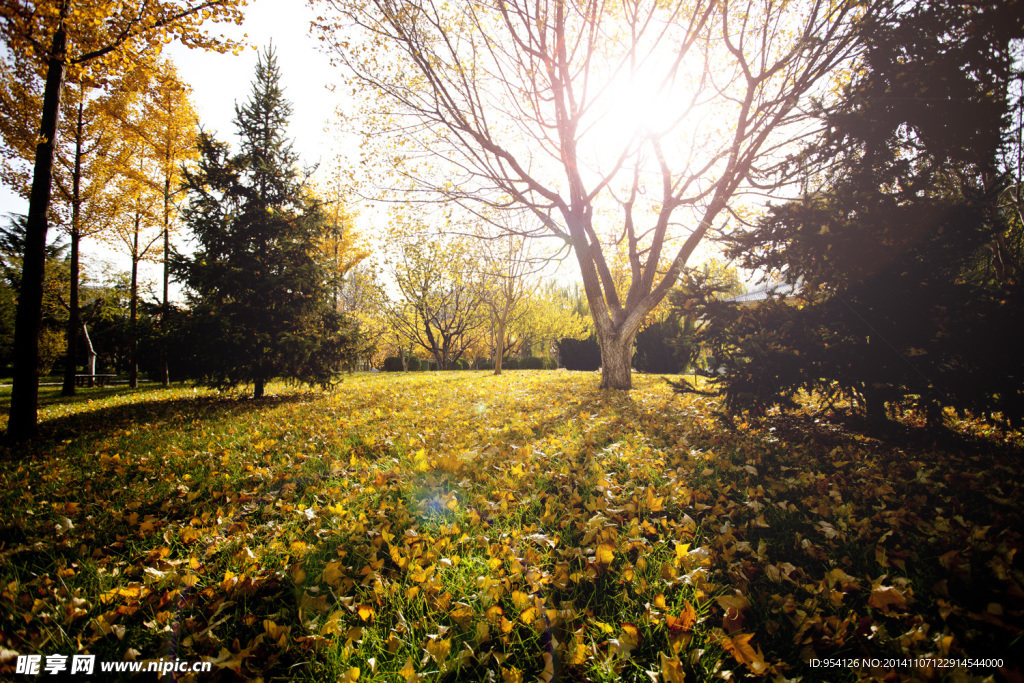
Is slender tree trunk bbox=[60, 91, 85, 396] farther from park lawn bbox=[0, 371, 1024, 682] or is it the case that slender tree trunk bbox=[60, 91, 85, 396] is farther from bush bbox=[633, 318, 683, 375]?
bush bbox=[633, 318, 683, 375]

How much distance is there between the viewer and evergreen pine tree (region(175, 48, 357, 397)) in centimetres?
794

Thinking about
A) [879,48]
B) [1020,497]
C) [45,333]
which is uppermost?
[879,48]

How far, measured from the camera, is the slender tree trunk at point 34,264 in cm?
520

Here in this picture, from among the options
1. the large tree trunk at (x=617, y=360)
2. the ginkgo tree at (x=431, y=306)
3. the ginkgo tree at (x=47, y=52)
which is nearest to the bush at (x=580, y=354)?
the ginkgo tree at (x=431, y=306)

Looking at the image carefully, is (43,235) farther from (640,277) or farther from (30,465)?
(640,277)

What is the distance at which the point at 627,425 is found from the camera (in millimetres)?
5055

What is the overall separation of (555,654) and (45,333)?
36.0 metres

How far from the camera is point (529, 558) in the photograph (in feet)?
7.22

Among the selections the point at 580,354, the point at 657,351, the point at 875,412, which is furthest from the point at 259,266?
the point at 580,354

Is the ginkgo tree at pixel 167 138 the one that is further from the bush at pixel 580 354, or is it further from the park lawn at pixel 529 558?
the bush at pixel 580 354

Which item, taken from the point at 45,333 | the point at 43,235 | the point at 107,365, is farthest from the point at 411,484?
the point at 107,365

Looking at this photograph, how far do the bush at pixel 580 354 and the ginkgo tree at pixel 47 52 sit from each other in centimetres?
2016

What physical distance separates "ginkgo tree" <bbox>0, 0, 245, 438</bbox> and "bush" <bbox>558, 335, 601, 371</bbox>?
20.2 meters

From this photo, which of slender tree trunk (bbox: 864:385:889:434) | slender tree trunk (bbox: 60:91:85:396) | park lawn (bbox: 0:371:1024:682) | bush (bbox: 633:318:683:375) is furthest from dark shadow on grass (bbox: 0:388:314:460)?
bush (bbox: 633:318:683:375)
